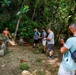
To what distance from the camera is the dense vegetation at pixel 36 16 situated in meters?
14.8

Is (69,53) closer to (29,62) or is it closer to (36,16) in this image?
(29,62)

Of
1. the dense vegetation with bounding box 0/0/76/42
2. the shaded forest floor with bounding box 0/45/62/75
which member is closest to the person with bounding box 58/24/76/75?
the shaded forest floor with bounding box 0/45/62/75

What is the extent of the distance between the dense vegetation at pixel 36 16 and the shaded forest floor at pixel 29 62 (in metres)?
3.30

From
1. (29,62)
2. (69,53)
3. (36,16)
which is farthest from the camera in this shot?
(36,16)

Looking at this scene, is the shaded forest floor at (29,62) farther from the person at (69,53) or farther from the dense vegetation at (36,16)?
the person at (69,53)

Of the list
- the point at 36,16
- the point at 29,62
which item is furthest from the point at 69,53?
the point at 36,16

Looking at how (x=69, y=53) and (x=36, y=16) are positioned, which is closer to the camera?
(x=69, y=53)

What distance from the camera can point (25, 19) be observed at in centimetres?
1906

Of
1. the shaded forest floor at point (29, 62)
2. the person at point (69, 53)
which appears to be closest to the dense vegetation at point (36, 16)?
the shaded forest floor at point (29, 62)

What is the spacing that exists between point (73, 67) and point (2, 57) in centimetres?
814

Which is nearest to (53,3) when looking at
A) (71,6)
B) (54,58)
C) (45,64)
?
(71,6)

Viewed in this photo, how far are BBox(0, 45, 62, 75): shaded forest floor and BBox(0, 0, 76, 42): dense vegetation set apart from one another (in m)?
3.30

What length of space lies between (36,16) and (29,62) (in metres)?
9.48

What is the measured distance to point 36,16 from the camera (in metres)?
20.2
